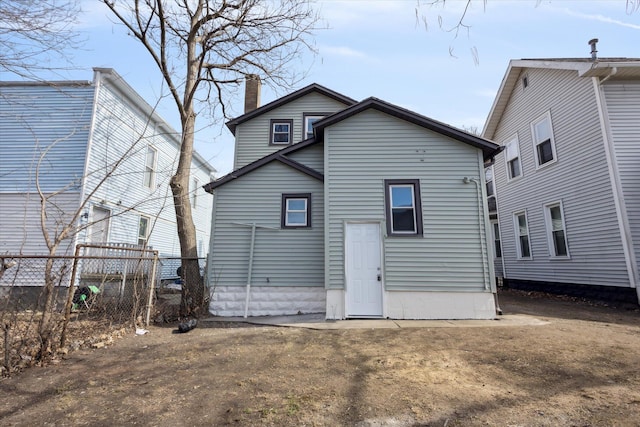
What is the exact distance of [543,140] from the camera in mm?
12000

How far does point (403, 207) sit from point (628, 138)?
7.28m

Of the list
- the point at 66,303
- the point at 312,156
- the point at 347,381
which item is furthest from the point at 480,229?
the point at 66,303

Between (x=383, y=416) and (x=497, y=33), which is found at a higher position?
(x=497, y=33)

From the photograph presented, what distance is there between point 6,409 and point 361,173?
23.9 feet

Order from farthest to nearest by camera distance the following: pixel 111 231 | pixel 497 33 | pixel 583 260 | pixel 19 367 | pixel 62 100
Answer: pixel 111 231 < pixel 62 100 < pixel 583 260 < pixel 19 367 < pixel 497 33

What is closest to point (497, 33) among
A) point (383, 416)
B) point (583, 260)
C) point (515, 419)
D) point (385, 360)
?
point (515, 419)

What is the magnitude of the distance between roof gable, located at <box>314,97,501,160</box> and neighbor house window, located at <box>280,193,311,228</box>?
1.97m

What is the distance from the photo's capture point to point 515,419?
2.97 metres

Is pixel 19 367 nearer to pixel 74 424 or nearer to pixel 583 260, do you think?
pixel 74 424

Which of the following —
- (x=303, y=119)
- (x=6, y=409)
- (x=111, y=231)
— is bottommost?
(x=6, y=409)

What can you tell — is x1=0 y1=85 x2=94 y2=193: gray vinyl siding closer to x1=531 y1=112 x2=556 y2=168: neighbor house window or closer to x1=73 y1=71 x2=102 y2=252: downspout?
x1=73 y1=71 x2=102 y2=252: downspout

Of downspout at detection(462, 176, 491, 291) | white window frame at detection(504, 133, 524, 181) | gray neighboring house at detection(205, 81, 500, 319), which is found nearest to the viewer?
downspout at detection(462, 176, 491, 291)

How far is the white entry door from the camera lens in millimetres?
7633

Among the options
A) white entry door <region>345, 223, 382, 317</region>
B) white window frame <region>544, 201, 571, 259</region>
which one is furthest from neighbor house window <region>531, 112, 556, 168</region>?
white entry door <region>345, 223, 382, 317</region>
